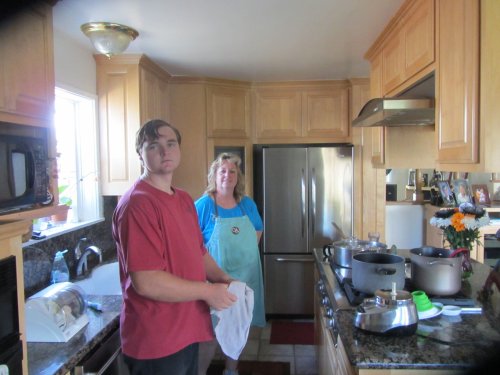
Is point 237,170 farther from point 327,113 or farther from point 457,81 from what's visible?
point 457,81

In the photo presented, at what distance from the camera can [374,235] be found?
6.98 ft

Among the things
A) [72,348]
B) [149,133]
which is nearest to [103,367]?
[72,348]

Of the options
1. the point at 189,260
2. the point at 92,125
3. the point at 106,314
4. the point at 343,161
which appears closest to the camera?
the point at 189,260

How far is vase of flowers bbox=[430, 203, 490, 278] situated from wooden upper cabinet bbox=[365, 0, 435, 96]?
2.17 feet

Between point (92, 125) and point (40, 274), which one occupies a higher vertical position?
point (92, 125)

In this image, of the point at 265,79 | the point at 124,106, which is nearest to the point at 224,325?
the point at 124,106

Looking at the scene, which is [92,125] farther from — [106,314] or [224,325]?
[224,325]

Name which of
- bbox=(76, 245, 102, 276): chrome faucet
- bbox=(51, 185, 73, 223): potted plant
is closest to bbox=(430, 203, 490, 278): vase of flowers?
bbox=(76, 245, 102, 276): chrome faucet

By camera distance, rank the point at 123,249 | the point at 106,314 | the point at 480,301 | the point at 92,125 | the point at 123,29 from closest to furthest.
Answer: the point at 123,249 < the point at 480,301 < the point at 106,314 < the point at 123,29 < the point at 92,125

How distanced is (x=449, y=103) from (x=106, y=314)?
63.0 inches

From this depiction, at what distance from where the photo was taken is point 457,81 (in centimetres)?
133

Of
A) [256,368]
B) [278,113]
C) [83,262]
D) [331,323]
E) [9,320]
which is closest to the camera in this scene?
[9,320]

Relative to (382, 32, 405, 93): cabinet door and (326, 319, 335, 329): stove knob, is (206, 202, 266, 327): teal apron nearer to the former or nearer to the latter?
(326, 319, 335, 329): stove knob

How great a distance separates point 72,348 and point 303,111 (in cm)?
271
